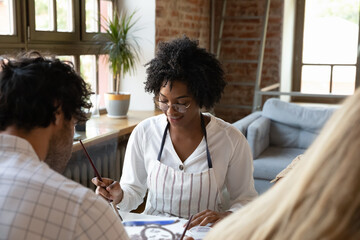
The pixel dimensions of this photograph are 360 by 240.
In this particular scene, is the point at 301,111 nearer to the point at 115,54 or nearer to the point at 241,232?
the point at 115,54

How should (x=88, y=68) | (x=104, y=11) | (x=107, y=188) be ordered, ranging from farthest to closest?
(x=104, y=11) → (x=88, y=68) → (x=107, y=188)

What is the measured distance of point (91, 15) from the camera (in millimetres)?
4207

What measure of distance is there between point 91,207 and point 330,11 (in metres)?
5.93

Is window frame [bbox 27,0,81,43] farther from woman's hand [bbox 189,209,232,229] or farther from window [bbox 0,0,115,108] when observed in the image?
woman's hand [bbox 189,209,232,229]

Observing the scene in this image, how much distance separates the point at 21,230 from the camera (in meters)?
1.01

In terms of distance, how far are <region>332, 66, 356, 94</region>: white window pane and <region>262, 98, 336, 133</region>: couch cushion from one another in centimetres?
193

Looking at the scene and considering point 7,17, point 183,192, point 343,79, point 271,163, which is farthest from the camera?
point 343,79

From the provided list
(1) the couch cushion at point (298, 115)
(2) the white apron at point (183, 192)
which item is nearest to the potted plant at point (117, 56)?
(1) the couch cushion at point (298, 115)

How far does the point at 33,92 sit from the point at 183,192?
37.7 inches

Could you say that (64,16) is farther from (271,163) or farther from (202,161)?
(202,161)

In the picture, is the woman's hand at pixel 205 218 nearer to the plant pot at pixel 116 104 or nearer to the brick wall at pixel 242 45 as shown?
the plant pot at pixel 116 104

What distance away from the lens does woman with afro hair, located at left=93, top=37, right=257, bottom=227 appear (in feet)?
6.63

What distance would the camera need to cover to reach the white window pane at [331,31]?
6.27m

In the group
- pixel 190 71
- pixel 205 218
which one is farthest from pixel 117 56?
pixel 205 218
